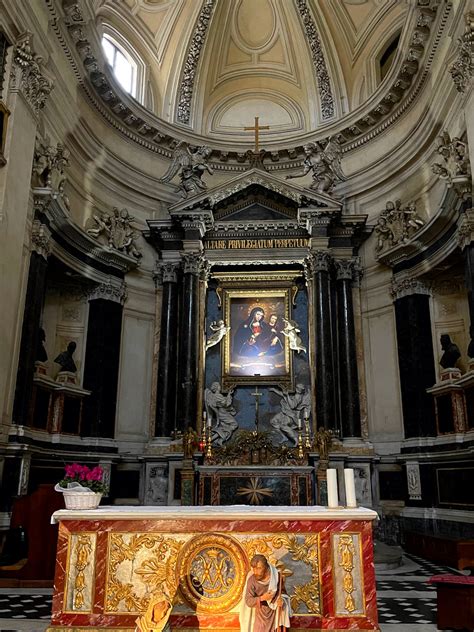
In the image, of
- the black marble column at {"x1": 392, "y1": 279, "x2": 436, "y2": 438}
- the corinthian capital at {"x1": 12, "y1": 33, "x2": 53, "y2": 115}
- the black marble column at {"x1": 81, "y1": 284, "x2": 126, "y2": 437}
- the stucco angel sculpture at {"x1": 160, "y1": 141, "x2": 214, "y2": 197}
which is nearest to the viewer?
the corinthian capital at {"x1": 12, "y1": 33, "x2": 53, "y2": 115}

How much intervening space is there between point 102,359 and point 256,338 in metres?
3.64

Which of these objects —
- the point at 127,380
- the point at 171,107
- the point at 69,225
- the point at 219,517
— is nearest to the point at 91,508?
the point at 219,517

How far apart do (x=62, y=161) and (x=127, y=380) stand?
17.3ft

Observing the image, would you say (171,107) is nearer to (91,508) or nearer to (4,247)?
(4,247)

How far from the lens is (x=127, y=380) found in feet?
45.6

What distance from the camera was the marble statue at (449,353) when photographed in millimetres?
11779

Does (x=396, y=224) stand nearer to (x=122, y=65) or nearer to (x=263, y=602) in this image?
(x=122, y=65)

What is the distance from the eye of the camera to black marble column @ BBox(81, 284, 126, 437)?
500 inches

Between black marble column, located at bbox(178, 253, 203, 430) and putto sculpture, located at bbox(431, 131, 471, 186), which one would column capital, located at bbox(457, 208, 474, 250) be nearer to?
putto sculpture, located at bbox(431, 131, 471, 186)

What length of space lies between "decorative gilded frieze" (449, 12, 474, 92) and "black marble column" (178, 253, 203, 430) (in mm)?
6683

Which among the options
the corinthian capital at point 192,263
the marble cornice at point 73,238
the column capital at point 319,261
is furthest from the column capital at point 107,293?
the column capital at point 319,261

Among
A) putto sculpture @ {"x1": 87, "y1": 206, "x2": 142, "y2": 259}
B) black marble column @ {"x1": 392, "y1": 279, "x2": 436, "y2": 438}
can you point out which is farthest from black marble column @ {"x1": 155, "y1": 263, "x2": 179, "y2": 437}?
black marble column @ {"x1": 392, "y1": 279, "x2": 436, "y2": 438}

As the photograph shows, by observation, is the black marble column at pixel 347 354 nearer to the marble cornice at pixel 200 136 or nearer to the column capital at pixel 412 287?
the column capital at pixel 412 287

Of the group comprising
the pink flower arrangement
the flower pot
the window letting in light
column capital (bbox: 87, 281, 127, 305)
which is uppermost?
the window letting in light
